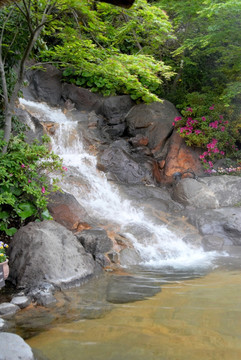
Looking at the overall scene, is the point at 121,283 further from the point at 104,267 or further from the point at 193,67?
the point at 193,67

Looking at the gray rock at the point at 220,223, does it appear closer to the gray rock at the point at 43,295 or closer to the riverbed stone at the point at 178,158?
the riverbed stone at the point at 178,158

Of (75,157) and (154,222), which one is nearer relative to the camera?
(154,222)

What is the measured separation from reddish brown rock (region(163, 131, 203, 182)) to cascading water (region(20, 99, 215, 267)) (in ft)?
8.13

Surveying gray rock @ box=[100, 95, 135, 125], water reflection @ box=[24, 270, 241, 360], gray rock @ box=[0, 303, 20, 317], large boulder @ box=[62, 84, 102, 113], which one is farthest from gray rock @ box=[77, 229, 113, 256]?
large boulder @ box=[62, 84, 102, 113]

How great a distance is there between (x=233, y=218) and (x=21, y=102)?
898 centimetres

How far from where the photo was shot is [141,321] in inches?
151

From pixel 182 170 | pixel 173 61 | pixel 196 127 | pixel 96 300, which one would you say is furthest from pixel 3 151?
pixel 173 61

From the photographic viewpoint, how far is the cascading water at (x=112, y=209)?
→ 23.3 ft

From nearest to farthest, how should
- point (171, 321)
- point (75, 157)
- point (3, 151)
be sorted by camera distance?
point (171, 321)
point (3, 151)
point (75, 157)

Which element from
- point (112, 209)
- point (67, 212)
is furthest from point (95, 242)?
point (112, 209)

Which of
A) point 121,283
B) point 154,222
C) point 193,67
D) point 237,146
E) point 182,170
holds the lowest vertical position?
point 121,283

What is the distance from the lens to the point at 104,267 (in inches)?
240

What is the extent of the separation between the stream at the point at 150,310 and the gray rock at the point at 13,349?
0.27 metres

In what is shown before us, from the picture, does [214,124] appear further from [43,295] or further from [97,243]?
[43,295]
